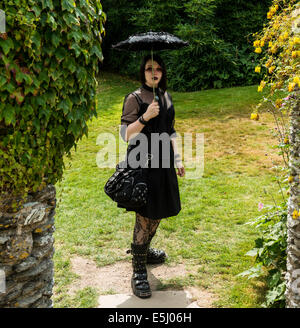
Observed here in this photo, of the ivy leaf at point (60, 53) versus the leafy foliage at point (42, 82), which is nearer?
the leafy foliage at point (42, 82)

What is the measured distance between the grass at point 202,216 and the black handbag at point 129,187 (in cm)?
45

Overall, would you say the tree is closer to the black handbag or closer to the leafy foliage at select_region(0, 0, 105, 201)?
the leafy foliage at select_region(0, 0, 105, 201)

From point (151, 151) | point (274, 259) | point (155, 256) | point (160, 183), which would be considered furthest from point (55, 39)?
point (274, 259)

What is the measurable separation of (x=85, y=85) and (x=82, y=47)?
0.26 m

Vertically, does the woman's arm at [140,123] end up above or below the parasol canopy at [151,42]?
below

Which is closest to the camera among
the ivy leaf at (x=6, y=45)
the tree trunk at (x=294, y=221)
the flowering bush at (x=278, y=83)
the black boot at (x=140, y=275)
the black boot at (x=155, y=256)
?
the ivy leaf at (x=6, y=45)

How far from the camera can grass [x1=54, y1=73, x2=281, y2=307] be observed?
370cm

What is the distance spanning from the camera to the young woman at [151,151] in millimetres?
3279

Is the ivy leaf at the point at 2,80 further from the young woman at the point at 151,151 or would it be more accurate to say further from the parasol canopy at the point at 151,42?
the parasol canopy at the point at 151,42

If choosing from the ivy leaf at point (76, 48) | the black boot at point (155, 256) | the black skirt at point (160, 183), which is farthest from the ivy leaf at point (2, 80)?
the black boot at point (155, 256)

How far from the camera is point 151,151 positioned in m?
3.33

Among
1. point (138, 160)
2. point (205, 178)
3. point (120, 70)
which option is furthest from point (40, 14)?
point (120, 70)

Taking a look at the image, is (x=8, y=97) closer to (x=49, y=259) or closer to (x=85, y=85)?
(x=85, y=85)

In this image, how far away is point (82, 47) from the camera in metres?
2.46
